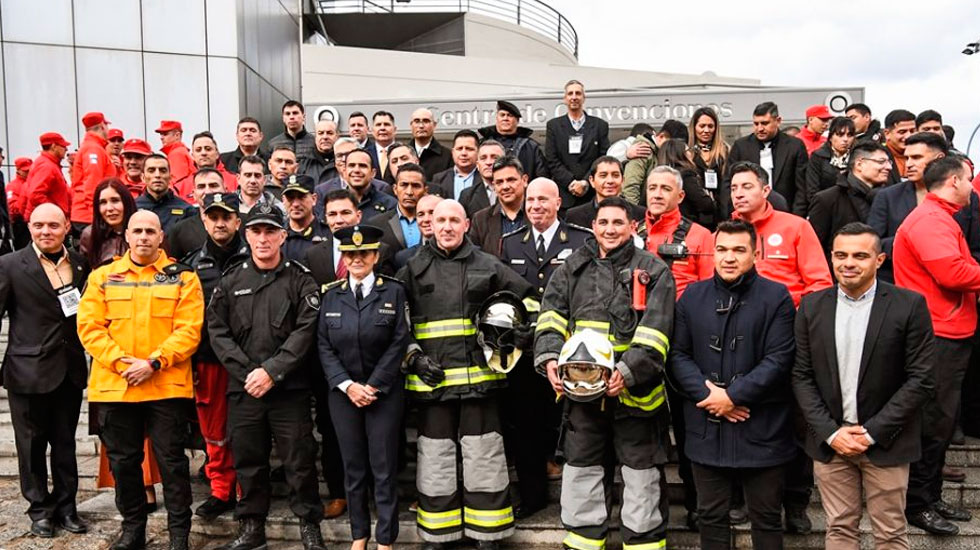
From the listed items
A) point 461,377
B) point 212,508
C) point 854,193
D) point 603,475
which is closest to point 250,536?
point 212,508

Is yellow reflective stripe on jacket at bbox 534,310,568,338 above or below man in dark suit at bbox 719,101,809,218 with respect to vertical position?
below

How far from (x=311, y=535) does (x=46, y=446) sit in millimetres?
2101

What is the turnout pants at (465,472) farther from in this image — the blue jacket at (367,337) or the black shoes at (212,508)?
the black shoes at (212,508)

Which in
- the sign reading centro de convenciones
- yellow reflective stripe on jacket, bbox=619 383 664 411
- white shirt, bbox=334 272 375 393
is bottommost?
yellow reflective stripe on jacket, bbox=619 383 664 411

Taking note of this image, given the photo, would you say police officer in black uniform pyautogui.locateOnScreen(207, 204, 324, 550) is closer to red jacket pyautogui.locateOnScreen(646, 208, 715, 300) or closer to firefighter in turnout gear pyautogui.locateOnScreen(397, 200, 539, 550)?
firefighter in turnout gear pyautogui.locateOnScreen(397, 200, 539, 550)

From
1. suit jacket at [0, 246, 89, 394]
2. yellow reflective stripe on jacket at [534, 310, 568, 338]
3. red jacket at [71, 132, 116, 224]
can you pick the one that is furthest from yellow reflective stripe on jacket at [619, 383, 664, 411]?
red jacket at [71, 132, 116, 224]

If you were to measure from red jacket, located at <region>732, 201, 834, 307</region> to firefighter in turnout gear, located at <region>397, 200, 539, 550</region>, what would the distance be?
5.29 feet

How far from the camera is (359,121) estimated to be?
27.3 feet

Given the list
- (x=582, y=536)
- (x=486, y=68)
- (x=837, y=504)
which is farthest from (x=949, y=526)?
(x=486, y=68)

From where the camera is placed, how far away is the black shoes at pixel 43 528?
535 centimetres

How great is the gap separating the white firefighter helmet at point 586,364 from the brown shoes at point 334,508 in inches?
83.1

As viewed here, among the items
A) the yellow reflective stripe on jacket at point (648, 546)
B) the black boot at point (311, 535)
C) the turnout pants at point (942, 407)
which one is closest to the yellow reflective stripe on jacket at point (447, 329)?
the black boot at point (311, 535)

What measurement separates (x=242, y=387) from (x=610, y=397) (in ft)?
7.86

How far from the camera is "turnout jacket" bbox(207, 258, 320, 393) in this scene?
16.2ft
